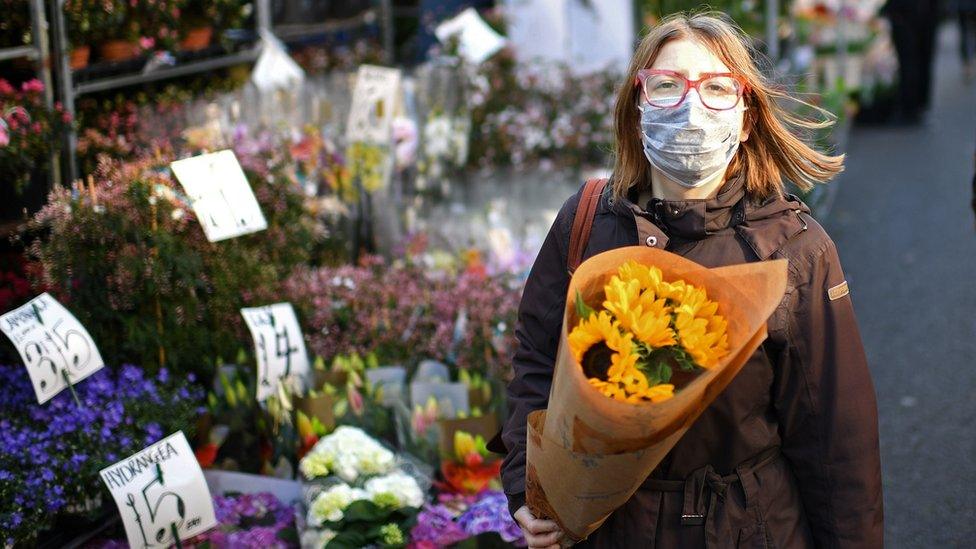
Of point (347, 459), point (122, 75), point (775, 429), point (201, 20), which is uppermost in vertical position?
point (201, 20)

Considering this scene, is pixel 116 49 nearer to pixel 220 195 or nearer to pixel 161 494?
pixel 220 195

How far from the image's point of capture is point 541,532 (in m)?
2.14

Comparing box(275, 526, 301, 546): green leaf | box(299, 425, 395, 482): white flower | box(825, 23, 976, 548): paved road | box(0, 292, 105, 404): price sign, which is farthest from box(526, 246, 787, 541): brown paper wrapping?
box(825, 23, 976, 548): paved road

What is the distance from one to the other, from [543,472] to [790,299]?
0.56m

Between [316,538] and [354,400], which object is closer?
[316,538]

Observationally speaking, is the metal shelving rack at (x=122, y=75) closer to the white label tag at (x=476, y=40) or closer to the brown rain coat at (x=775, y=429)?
the white label tag at (x=476, y=40)

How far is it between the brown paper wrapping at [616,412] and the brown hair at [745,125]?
1.25ft

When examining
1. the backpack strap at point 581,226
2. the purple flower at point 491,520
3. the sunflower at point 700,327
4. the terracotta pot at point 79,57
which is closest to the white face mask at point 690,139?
the backpack strap at point 581,226

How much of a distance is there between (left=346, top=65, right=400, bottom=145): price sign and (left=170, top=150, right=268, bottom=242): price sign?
1606 millimetres

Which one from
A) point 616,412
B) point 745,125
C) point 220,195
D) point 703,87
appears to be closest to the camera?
point 616,412

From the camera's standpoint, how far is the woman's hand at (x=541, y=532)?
213cm

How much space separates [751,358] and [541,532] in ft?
1.68

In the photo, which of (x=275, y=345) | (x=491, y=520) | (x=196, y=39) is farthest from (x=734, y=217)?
(x=196, y=39)

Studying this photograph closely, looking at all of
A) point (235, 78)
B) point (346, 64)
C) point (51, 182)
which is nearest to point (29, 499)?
point (51, 182)
